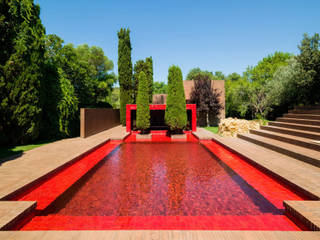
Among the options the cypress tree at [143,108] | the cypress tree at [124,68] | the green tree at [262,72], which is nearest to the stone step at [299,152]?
the cypress tree at [143,108]

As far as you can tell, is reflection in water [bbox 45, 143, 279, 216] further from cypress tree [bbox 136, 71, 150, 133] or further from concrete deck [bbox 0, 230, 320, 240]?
cypress tree [bbox 136, 71, 150, 133]

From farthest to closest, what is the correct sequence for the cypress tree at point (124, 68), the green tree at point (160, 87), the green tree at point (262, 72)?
1. the green tree at point (160, 87)
2. the green tree at point (262, 72)
3. the cypress tree at point (124, 68)

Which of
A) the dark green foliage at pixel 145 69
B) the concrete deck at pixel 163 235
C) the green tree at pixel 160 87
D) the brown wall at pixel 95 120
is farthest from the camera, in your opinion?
the green tree at pixel 160 87

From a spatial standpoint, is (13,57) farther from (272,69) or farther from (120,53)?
(272,69)

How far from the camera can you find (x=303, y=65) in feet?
42.9

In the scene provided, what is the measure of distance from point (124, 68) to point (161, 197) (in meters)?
20.7

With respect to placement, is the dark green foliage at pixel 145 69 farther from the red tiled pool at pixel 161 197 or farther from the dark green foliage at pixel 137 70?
the red tiled pool at pixel 161 197

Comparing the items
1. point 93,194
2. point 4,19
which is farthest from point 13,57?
point 93,194

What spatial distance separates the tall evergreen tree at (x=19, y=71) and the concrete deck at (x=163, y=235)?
9212 mm

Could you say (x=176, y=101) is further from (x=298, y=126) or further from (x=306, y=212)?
(x=306, y=212)

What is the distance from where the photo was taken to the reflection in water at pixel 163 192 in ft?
14.3

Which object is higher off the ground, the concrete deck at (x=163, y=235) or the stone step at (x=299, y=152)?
the stone step at (x=299, y=152)

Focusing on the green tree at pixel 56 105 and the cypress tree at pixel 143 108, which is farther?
the cypress tree at pixel 143 108

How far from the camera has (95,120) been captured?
16.5 m
